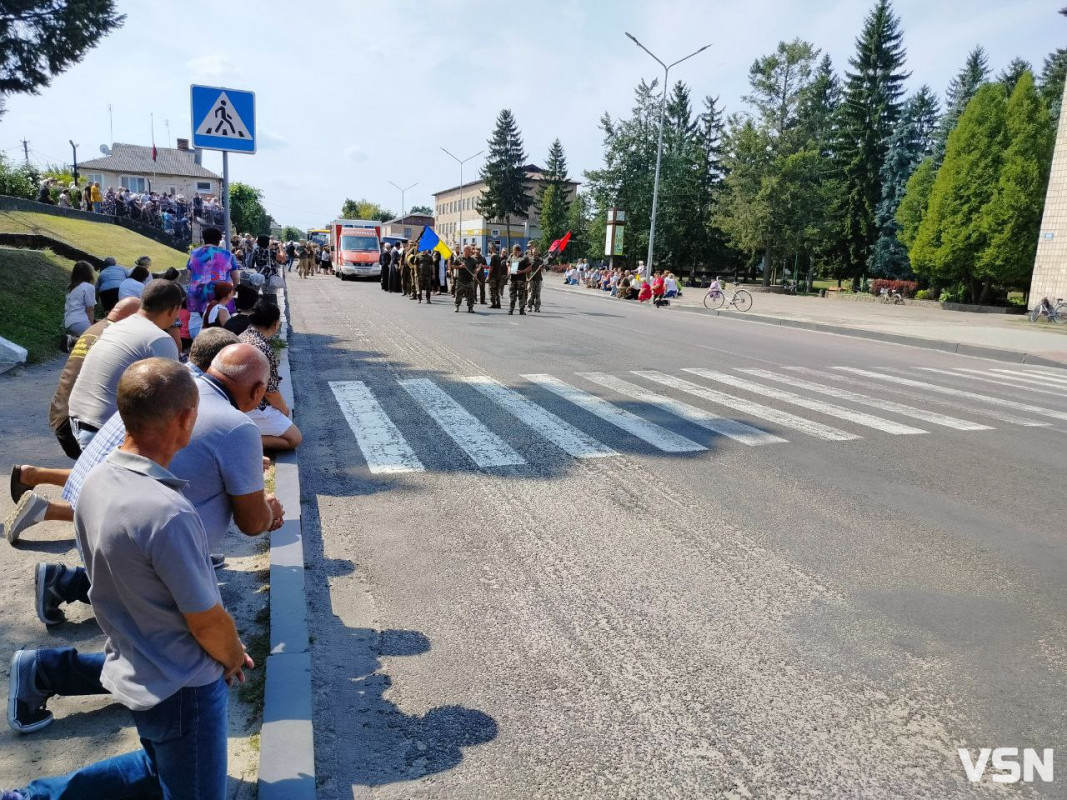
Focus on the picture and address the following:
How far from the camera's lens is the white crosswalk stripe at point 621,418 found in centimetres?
745

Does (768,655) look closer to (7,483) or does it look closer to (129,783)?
(129,783)

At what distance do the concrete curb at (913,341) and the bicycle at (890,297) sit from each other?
56.0 feet

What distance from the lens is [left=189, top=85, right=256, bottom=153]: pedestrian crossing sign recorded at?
8.86 m

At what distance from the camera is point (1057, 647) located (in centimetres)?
384

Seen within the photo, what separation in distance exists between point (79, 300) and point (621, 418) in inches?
285

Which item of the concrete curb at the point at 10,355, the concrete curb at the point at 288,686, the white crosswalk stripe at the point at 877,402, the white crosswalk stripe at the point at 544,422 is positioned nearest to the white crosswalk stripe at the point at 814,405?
the white crosswalk stripe at the point at 877,402

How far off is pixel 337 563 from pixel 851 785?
3.06 metres

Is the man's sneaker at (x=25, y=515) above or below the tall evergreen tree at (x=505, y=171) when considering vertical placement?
below

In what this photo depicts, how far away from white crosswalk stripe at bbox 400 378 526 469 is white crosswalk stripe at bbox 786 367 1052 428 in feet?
20.2

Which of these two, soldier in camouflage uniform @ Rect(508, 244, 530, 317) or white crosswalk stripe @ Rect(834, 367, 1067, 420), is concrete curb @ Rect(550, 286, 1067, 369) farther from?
soldier in camouflage uniform @ Rect(508, 244, 530, 317)

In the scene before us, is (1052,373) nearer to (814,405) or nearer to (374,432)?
(814,405)

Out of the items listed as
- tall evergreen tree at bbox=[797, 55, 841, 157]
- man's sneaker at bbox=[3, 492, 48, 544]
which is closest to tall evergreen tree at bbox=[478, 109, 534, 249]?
tall evergreen tree at bbox=[797, 55, 841, 157]

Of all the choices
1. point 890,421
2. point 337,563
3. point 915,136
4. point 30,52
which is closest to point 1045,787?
point 337,563

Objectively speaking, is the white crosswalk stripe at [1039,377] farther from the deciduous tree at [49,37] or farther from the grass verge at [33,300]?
the deciduous tree at [49,37]
